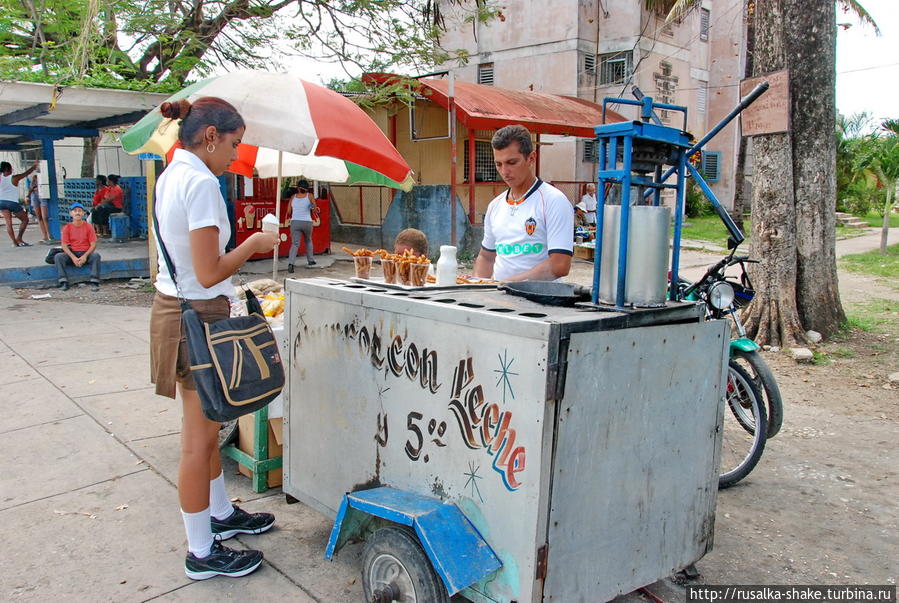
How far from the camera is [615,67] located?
894 inches

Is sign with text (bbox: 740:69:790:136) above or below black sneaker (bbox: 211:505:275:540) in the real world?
above

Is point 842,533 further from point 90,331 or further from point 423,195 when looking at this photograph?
point 423,195

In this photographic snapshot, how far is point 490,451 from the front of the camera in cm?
231

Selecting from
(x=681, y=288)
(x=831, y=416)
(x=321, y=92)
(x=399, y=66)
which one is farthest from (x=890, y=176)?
(x=321, y=92)

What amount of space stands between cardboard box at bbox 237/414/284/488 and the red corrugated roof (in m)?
10.1

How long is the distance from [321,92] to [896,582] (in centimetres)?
391

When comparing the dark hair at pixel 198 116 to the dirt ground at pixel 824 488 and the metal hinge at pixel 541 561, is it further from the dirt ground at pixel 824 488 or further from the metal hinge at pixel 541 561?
the dirt ground at pixel 824 488

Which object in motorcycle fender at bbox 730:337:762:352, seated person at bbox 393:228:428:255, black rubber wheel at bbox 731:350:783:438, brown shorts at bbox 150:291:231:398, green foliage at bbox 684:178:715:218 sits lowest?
black rubber wheel at bbox 731:350:783:438

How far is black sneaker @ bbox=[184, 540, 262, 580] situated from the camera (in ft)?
9.42

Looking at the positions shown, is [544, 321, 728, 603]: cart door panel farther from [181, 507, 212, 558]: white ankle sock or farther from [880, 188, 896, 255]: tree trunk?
[880, 188, 896, 255]: tree trunk

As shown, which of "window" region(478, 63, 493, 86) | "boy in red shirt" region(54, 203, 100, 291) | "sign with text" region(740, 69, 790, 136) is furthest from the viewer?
"window" region(478, 63, 493, 86)

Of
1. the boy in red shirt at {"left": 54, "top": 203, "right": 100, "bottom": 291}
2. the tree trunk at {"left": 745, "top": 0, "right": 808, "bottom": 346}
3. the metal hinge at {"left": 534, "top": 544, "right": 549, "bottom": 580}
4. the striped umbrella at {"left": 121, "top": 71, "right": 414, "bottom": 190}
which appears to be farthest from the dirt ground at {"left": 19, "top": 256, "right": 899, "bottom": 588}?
the boy in red shirt at {"left": 54, "top": 203, "right": 100, "bottom": 291}

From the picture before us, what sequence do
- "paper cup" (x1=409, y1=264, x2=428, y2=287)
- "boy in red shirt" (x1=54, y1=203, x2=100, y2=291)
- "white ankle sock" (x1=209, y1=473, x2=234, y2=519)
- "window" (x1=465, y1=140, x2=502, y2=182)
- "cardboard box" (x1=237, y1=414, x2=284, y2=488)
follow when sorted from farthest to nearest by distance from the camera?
1. "window" (x1=465, y1=140, x2=502, y2=182)
2. "boy in red shirt" (x1=54, y1=203, x2=100, y2=291)
3. "cardboard box" (x1=237, y1=414, x2=284, y2=488)
4. "paper cup" (x1=409, y1=264, x2=428, y2=287)
5. "white ankle sock" (x1=209, y1=473, x2=234, y2=519)

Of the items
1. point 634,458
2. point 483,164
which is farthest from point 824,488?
point 483,164
